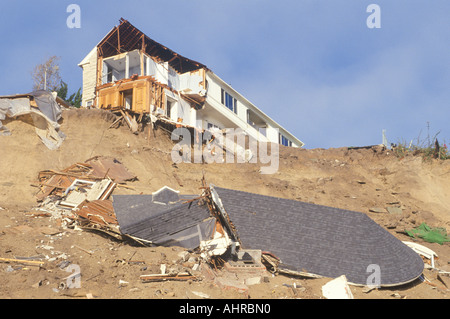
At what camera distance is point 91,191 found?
46.3ft

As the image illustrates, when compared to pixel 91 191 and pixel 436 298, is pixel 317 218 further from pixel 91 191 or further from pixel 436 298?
pixel 91 191

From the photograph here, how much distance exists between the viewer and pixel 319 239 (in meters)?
10.4

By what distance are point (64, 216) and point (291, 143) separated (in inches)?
1159

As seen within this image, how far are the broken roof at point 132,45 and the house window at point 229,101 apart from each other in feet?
11.7

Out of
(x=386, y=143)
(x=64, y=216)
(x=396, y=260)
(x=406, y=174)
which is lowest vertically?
(x=396, y=260)

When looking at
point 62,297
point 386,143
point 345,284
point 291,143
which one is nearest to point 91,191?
point 62,297

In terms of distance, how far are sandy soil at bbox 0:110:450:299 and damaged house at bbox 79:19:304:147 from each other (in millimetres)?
2846

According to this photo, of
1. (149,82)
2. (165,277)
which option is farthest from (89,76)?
(165,277)

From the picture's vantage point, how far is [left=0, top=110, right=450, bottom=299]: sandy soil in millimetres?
8328

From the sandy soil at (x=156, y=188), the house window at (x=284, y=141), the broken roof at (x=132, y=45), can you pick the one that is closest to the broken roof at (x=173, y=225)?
the sandy soil at (x=156, y=188)

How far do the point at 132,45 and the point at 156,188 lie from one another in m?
11.9

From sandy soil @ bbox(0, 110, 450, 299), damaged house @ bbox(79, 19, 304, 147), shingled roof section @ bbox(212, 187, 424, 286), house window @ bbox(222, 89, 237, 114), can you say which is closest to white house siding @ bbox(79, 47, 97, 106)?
damaged house @ bbox(79, 19, 304, 147)

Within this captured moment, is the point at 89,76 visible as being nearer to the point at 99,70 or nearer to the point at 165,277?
the point at 99,70
